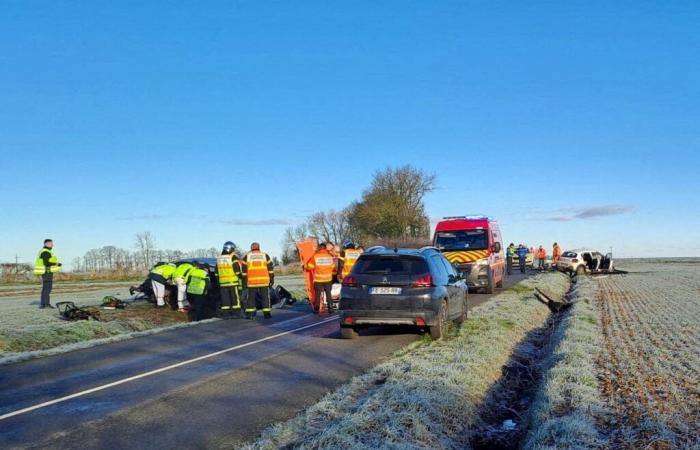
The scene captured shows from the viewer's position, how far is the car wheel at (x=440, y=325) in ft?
36.1

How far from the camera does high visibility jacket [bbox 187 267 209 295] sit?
16.3 meters

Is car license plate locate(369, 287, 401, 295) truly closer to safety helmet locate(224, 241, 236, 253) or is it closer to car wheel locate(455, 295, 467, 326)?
car wheel locate(455, 295, 467, 326)

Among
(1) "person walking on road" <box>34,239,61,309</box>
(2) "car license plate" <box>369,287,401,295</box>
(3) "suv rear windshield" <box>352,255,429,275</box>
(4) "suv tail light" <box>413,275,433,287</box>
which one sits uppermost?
(1) "person walking on road" <box>34,239,61,309</box>

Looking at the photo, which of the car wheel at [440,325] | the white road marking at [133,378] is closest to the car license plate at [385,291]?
the car wheel at [440,325]

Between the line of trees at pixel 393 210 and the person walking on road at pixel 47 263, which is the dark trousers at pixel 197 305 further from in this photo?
the line of trees at pixel 393 210

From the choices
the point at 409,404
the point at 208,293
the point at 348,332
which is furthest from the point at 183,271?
the point at 409,404

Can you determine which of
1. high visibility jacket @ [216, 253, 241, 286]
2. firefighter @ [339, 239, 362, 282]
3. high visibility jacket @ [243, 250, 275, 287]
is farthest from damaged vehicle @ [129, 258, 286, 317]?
firefighter @ [339, 239, 362, 282]

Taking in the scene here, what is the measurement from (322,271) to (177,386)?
349 inches

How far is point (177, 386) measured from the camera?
780 centimetres

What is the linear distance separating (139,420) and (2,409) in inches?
70.0

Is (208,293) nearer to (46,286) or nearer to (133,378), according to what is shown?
(46,286)

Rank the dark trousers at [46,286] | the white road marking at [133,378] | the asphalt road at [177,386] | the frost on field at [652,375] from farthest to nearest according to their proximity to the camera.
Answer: the dark trousers at [46,286] < the white road marking at [133,378] < the asphalt road at [177,386] < the frost on field at [652,375]

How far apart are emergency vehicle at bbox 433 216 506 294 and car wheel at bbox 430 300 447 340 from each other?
33.2 feet

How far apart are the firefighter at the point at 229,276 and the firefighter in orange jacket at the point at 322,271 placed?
2.01 m
